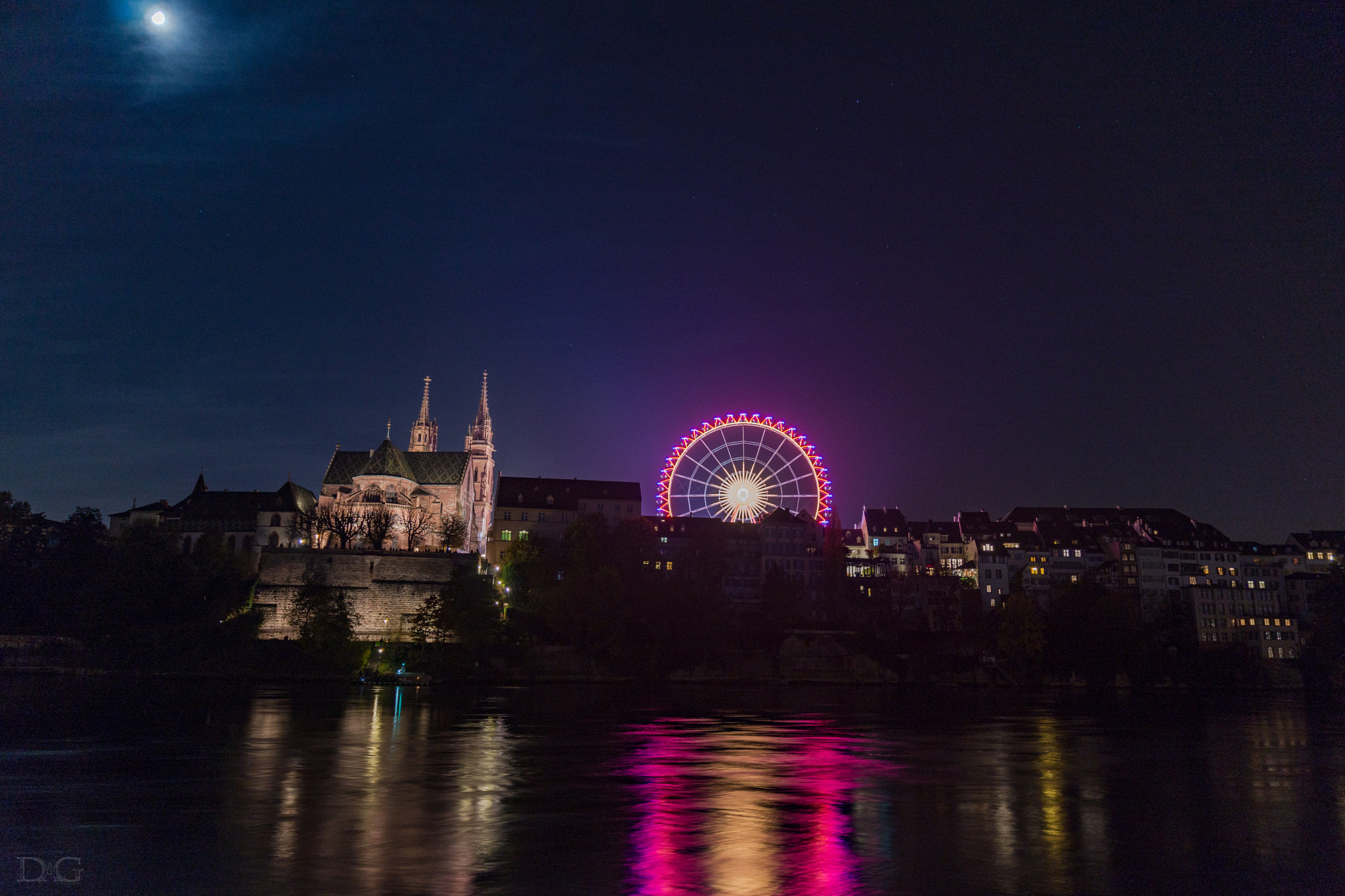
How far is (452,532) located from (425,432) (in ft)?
119

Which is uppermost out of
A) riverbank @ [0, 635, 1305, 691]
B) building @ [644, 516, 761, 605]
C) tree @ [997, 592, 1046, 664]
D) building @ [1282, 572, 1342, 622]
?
building @ [644, 516, 761, 605]

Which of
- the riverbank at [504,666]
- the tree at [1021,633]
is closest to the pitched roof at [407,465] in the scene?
the riverbank at [504,666]

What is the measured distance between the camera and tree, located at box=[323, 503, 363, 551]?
304 ft

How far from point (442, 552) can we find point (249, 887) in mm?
74818

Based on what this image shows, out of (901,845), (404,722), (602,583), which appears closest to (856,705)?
(602,583)

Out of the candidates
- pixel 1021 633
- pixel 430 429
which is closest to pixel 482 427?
pixel 430 429

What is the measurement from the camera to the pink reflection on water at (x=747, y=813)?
50.5ft

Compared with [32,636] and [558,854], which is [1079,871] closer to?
[558,854]

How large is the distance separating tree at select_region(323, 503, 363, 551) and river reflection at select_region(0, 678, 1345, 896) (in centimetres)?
4665

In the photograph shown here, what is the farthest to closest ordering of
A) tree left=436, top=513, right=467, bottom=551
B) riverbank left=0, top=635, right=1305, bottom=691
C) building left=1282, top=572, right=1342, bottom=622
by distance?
building left=1282, top=572, right=1342, bottom=622 < tree left=436, top=513, right=467, bottom=551 < riverbank left=0, top=635, right=1305, bottom=691

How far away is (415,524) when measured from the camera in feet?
327

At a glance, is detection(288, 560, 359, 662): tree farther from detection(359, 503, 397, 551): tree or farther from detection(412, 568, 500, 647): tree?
detection(359, 503, 397, 551): tree


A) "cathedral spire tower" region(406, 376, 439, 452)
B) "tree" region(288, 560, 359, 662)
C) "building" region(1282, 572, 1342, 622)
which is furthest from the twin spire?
"building" region(1282, 572, 1342, 622)

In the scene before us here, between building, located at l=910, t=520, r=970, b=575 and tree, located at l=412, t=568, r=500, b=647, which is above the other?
building, located at l=910, t=520, r=970, b=575
